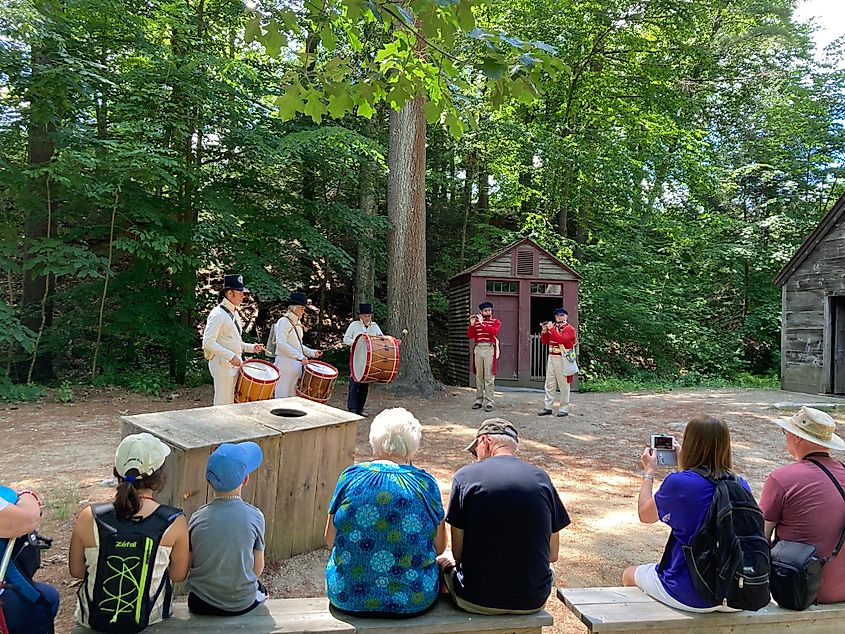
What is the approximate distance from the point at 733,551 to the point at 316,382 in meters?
5.49

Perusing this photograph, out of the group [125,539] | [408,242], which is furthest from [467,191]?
[125,539]

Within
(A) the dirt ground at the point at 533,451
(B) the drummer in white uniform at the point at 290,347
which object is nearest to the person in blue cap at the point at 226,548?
(A) the dirt ground at the point at 533,451

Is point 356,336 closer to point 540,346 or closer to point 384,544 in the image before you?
point 384,544

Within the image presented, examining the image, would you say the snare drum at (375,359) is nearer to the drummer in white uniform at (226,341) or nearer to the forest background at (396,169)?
the drummer in white uniform at (226,341)

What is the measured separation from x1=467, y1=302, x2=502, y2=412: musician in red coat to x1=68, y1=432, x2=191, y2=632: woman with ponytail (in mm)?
8169

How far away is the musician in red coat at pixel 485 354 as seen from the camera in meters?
10.3

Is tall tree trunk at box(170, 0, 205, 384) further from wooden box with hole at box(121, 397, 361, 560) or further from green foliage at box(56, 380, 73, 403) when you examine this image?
wooden box with hole at box(121, 397, 361, 560)

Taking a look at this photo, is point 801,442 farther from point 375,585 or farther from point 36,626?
point 36,626

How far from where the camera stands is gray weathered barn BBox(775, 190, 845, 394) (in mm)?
13016

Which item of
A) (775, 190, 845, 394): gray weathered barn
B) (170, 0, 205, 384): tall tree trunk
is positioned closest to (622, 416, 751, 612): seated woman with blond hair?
(170, 0, 205, 384): tall tree trunk

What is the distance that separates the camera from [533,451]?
7.31m

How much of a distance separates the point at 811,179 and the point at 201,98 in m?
19.6

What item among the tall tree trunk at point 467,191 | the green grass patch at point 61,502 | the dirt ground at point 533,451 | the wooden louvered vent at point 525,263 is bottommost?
the dirt ground at point 533,451

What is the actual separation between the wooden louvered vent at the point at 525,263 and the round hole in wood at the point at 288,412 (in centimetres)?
1050
